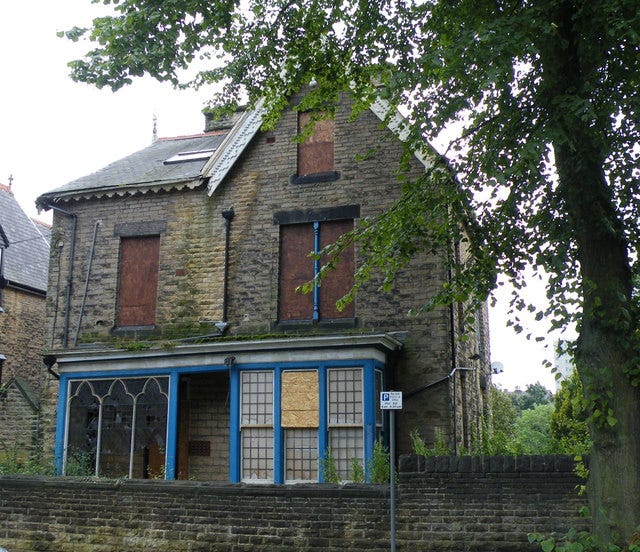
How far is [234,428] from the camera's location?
15.0m

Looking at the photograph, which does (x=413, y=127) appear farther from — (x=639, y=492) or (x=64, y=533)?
(x=64, y=533)

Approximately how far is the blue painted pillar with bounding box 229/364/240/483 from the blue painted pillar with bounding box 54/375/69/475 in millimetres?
3868

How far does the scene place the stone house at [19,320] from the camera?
21.8m

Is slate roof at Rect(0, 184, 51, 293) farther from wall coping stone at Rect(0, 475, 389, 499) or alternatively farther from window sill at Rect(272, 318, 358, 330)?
wall coping stone at Rect(0, 475, 389, 499)

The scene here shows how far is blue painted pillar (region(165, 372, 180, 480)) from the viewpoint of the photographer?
14751 mm

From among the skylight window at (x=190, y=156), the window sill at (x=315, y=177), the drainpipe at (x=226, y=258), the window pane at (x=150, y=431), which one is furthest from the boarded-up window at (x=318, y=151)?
the window pane at (x=150, y=431)

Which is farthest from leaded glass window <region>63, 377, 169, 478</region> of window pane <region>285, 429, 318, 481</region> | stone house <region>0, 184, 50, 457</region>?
stone house <region>0, 184, 50, 457</region>

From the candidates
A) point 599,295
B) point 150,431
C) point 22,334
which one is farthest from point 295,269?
point 22,334

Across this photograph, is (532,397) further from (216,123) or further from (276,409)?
(276,409)

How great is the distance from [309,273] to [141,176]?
5.52 meters

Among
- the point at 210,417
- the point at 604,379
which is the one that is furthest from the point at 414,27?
the point at 210,417

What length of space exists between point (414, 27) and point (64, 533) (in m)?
9.96

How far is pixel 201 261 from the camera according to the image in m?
17.7

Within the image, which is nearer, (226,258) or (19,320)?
(226,258)
